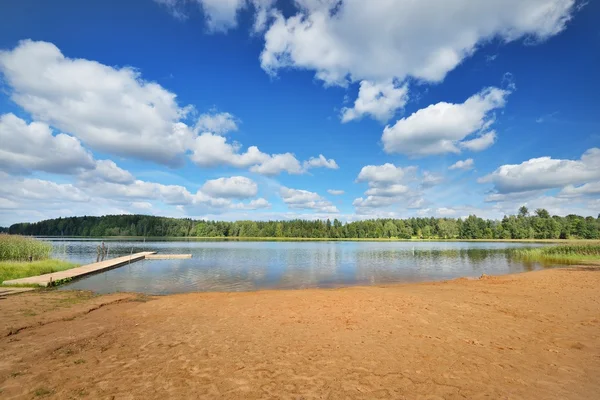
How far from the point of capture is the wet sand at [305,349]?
18.8ft

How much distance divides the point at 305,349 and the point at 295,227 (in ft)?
483

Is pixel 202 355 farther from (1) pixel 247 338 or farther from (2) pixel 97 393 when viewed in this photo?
(2) pixel 97 393

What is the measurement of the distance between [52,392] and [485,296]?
54.2ft

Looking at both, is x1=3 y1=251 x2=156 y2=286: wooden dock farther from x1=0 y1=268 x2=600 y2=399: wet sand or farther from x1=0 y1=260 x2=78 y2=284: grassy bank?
x1=0 y1=268 x2=600 y2=399: wet sand

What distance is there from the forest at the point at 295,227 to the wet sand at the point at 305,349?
13971cm

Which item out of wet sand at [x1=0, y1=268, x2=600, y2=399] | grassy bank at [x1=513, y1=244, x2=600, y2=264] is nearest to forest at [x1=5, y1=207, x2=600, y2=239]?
grassy bank at [x1=513, y1=244, x2=600, y2=264]

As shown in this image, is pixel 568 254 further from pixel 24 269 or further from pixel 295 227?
pixel 295 227

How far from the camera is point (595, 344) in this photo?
8188mm

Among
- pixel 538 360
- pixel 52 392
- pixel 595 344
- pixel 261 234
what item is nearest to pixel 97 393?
pixel 52 392

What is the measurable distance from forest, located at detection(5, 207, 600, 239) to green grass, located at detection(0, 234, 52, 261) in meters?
124

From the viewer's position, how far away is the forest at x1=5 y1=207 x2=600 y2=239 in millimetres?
136250

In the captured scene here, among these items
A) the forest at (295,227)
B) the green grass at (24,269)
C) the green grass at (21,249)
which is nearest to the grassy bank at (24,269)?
the green grass at (24,269)

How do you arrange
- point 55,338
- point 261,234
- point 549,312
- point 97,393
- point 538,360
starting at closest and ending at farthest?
point 97,393 < point 538,360 < point 55,338 < point 549,312 < point 261,234

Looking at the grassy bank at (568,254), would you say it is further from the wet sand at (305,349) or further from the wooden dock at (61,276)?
the wooden dock at (61,276)
